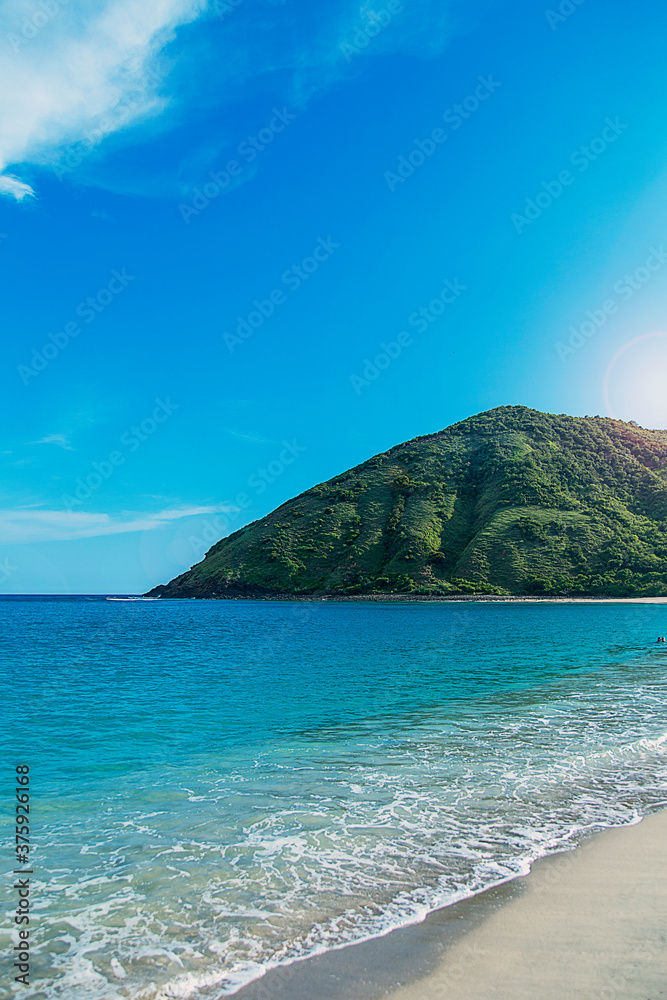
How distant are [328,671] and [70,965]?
23.7 meters

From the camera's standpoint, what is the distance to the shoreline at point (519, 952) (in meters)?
5.09

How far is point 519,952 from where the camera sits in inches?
222

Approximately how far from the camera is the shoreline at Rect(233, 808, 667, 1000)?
16.7 feet

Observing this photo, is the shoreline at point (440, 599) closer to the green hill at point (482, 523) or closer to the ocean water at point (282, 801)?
the green hill at point (482, 523)

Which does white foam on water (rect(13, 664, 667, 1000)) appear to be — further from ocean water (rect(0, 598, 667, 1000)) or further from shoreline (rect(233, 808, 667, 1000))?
shoreline (rect(233, 808, 667, 1000))

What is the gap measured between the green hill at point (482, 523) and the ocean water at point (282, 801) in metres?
Answer: 102

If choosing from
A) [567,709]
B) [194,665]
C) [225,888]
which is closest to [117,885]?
[225,888]

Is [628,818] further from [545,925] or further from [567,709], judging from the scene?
[567,709]

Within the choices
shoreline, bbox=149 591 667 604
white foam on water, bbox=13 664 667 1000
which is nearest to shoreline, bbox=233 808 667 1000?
white foam on water, bbox=13 664 667 1000

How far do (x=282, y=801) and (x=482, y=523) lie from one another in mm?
136994

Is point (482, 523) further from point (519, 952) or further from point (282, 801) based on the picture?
point (519, 952)

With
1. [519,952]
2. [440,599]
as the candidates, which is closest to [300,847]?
[519,952]

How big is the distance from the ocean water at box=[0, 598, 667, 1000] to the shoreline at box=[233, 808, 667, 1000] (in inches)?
14.8

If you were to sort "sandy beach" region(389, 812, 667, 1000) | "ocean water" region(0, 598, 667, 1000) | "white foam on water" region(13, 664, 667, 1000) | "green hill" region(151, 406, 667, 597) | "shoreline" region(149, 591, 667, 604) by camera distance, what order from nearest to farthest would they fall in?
"sandy beach" region(389, 812, 667, 1000)
"white foam on water" region(13, 664, 667, 1000)
"ocean water" region(0, 598, 667, 1000)
"shoreline" region(149, 591, 667, 604)
"green hill" region(151, 406, 667, 597)
